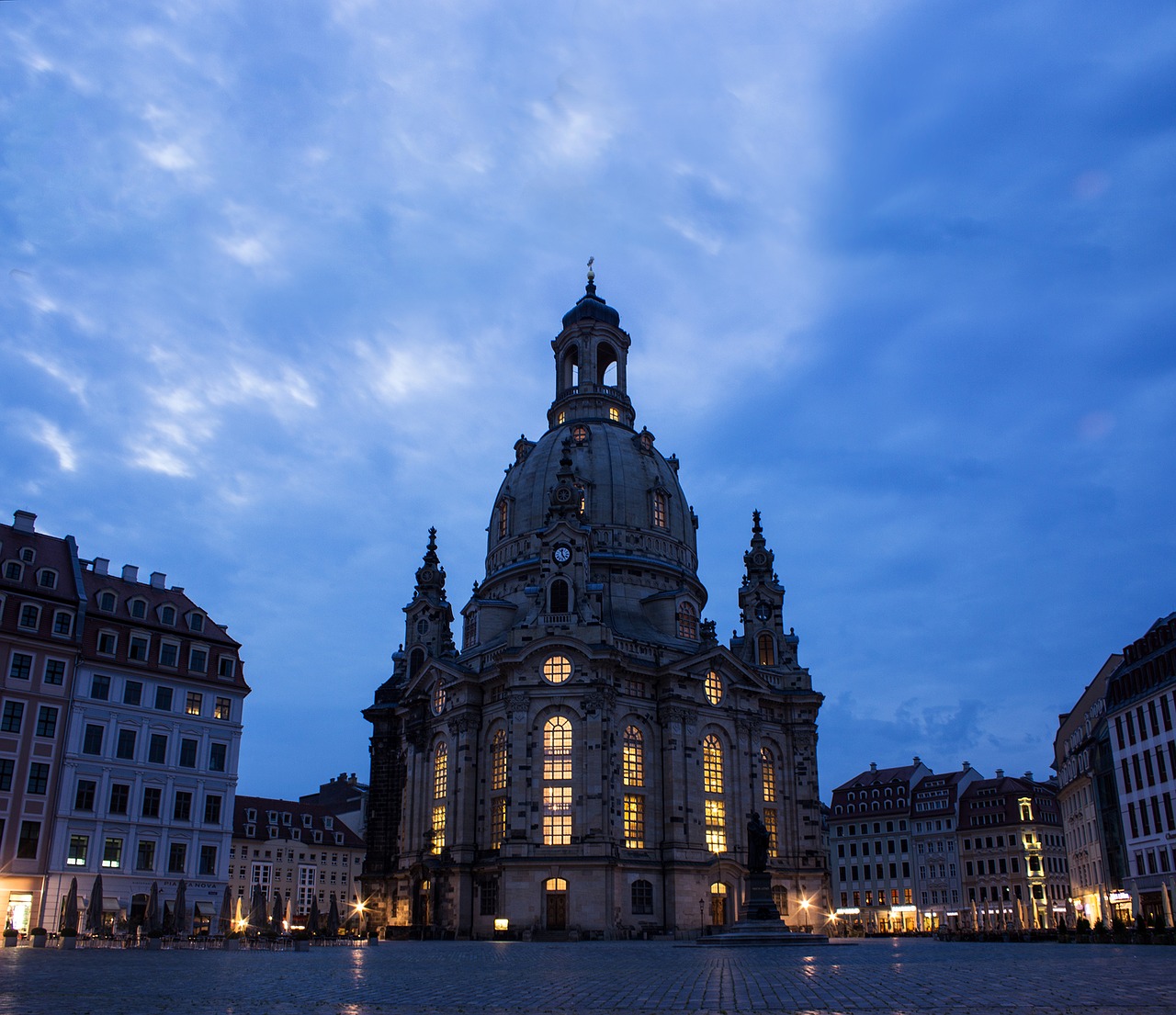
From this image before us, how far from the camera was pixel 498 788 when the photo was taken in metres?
79.8

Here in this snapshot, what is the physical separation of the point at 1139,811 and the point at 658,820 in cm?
3270

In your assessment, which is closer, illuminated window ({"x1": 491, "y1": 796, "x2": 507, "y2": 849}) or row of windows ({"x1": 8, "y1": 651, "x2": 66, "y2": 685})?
row of windows ({"x1": 8, "y1": 651, "x2": 66, "y2": 685})

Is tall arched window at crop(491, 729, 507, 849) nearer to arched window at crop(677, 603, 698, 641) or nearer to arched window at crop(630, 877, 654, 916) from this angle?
arched window at crop(630, 877, 654, 916)

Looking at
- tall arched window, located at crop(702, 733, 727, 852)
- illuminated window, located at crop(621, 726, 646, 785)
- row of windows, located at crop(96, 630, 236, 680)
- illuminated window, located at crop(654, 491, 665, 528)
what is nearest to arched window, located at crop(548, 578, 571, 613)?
illuminated window, located at crop(621, 726, 646, 785)

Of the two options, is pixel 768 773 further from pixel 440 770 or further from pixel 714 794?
pixel 440 770

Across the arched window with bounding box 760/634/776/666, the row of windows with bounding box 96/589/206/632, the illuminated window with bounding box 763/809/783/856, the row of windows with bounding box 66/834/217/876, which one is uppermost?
the arched window with bounding box 760/634/776/666

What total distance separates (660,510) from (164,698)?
4836cm

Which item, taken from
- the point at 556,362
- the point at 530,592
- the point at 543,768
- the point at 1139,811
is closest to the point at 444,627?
the point at 530,592

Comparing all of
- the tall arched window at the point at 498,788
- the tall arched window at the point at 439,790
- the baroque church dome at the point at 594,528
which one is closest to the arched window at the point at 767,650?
the baroque church dome at the point at 594,528

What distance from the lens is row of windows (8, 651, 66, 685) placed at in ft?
188

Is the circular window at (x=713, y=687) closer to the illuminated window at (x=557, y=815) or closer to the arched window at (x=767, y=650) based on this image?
the arched window at (x=767, y=650)

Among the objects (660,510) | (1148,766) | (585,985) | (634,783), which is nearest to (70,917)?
(585,985)

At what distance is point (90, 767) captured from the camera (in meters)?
59.1

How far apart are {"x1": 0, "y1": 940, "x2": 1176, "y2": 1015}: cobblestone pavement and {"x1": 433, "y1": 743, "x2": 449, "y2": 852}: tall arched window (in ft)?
160
